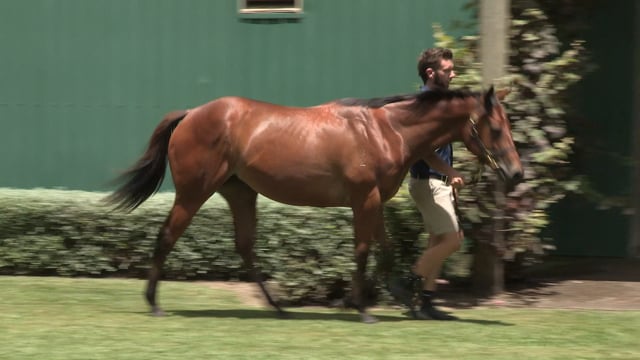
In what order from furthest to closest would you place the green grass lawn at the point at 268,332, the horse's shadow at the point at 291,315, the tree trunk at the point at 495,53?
the tree trunk at the point at 495,53
the horse's shadow at the point at 291,315
the green grass lawn at the point at 268,332

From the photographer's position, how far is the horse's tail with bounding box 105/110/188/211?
284 inches

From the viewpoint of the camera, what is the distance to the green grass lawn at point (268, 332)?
5.91 m

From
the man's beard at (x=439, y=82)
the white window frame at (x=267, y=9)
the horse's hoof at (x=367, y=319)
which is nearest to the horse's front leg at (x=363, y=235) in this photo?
the horse's hoof at (x=367, y=319)

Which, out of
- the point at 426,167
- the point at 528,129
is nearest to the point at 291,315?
the point at 426,167

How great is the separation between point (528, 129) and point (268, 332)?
2884mm

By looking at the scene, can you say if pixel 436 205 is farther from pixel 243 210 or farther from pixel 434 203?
pixel 243 210

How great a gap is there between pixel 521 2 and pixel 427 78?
1676 mm

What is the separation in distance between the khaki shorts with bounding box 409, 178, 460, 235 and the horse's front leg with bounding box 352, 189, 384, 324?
0.34 meters

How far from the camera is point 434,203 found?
23.1 ft

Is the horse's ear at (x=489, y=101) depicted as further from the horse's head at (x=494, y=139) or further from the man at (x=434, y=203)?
the man at (x=434, y=203)

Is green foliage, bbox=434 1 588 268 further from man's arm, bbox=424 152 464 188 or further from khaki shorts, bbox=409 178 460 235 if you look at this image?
man's arm, bbox=424 152 464 188

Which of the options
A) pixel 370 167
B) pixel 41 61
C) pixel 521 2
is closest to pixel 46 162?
pixel 41 61

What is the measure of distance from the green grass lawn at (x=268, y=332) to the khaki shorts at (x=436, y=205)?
2.32ft

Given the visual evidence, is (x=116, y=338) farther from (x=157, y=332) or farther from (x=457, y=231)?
(x=457, y=231)
